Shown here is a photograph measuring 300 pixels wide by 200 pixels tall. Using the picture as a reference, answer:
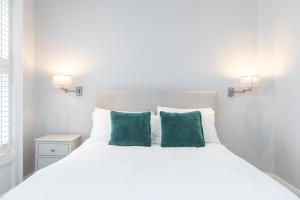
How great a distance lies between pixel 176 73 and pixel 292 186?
6.34 ft

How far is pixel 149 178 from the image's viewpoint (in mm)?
1503

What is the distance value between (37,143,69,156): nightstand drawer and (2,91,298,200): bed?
68cm

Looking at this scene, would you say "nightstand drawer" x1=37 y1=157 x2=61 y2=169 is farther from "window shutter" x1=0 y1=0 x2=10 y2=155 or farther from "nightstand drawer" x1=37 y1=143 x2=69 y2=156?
"window shutter" x1=0 y1=0 x2=10 y2=155

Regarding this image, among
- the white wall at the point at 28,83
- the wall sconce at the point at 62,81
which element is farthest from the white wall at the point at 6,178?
the wall sconce at the point at 62,81

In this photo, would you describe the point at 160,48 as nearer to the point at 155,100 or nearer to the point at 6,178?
the point at 155,100

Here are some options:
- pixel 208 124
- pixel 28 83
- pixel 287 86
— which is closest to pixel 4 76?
pixel 28 83

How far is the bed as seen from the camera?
127 cm

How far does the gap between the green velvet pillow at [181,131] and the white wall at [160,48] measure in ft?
2.49

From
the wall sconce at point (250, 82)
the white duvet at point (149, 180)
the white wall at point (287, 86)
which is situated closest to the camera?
the white duvet at point (149, 180)

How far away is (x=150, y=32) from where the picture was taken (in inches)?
131

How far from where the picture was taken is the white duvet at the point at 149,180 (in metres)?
1.27

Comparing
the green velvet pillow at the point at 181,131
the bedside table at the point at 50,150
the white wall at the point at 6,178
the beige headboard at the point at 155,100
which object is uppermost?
the beige headboard at the point at 155,100

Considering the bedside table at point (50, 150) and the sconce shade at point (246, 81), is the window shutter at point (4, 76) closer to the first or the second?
the bedside table at point (50, 150)

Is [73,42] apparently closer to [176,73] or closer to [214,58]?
[176,73]
